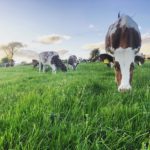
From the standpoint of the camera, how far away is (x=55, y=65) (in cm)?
2675

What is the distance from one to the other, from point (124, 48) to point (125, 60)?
58 cm

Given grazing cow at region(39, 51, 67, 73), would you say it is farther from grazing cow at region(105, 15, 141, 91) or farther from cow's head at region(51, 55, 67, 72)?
grazing cow at region(105, 15, 141, 91)

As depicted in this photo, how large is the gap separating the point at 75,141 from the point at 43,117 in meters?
0.73

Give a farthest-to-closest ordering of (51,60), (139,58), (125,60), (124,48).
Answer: (51,60) < (139,58) < (124,48) < (125,60)

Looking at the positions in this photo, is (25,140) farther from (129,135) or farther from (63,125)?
(129,135)

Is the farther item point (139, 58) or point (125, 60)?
point (139, 58)

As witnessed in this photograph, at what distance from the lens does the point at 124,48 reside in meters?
9.61

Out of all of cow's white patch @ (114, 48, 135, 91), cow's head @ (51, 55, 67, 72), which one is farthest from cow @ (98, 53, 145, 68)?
cow's head @ (51, 55, 67, 72)

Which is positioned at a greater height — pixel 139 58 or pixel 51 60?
pixel 51 60

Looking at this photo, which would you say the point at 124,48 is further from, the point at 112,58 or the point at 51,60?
the point at 51,60

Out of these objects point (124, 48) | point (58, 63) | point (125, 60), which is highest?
point (124, 48)

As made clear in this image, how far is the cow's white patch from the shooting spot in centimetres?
855

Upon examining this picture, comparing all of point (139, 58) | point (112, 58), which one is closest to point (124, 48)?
point (112, 58)

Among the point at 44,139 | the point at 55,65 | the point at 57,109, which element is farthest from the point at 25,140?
the point at 55,65
